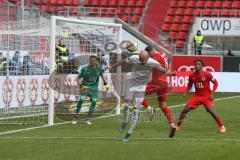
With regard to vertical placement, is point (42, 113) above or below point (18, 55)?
below

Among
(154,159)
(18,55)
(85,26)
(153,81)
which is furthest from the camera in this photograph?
(85,26)

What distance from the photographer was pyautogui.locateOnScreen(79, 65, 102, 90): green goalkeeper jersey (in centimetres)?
2181

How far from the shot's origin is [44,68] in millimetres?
24531

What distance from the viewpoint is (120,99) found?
2644 cm

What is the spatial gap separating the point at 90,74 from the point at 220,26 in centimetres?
2160

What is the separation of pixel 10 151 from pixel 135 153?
2.47 meters

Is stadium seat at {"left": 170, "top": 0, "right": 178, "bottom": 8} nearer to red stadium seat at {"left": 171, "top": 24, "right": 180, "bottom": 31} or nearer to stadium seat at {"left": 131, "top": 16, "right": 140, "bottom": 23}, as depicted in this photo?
red stadium seat at {"left": 171, "top": 24, "right": 180, "bottom": 31}

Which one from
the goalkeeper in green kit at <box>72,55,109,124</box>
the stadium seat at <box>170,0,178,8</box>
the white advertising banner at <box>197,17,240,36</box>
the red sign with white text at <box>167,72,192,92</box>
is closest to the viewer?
the goalkeeper in green kit at <box>72,55,109,124</box>

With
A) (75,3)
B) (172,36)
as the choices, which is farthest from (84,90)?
(75,3)

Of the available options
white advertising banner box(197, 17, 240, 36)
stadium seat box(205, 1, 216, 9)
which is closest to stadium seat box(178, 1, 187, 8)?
stadium seat box(205, 1, 216, 9)

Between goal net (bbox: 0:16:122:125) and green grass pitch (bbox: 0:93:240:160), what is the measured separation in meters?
2.21

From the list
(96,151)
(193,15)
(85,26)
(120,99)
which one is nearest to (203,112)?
(120,99)

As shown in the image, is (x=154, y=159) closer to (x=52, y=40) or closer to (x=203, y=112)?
(x=52, y=40)

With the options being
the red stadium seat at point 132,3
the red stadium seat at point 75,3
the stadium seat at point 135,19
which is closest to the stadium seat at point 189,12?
the stadium seat at point 135,19
